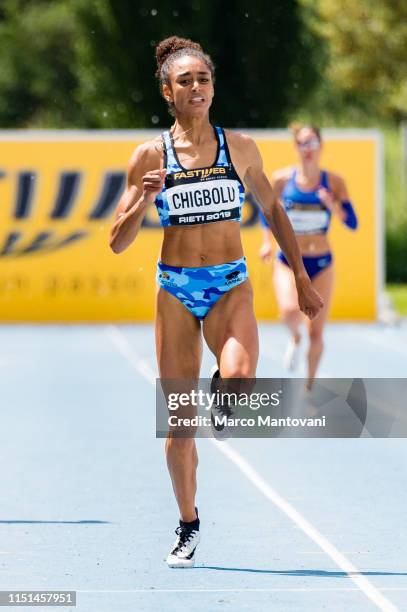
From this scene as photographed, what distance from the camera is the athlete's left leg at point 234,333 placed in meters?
7.38

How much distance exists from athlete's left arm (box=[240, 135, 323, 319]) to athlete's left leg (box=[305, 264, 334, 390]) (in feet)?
20.3

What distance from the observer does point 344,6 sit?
142 feet

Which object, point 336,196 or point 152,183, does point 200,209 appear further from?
point 336,196

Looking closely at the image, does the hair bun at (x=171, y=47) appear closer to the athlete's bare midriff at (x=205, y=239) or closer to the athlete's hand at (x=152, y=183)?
the athlete's bare midriff at (x=205, y=239)

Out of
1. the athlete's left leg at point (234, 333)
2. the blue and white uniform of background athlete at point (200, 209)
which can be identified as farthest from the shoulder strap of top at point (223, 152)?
the athlete's left leg at point (234, 333)

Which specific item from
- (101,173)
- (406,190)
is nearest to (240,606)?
(101,173)

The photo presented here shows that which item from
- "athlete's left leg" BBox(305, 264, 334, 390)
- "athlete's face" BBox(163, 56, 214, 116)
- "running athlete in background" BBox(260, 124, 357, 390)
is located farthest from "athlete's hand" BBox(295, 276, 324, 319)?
"running athlete in background" BBox(260, 124, 357, 390)

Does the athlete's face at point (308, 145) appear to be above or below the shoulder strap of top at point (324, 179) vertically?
above

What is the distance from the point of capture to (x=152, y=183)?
23.1ft

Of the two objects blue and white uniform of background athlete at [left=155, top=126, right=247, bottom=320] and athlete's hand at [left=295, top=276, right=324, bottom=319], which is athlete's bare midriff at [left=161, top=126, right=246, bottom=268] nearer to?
blue and white uniform of background athlete at [left=155, top=126, right=247, bottom=320]

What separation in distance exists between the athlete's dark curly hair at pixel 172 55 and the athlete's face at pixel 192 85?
54 mm

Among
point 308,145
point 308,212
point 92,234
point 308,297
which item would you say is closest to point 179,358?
point 308,297

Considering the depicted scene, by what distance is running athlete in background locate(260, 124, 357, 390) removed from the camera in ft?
46.1

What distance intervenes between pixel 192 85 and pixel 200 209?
56cm
